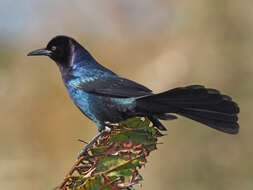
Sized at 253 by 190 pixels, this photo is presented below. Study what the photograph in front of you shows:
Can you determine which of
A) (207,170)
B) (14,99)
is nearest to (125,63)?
(14,99)

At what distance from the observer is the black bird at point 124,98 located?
356 centimetres

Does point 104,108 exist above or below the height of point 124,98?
below

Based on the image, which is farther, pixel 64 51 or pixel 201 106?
pixel 64 51

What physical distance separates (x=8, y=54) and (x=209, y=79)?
409cm

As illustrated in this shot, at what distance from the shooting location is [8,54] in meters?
9.34

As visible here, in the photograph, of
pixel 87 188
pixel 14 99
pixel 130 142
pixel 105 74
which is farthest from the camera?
pixel 14 99

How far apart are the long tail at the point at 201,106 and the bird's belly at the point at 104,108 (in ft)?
1.26

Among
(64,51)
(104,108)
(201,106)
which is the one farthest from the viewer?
(64,51)

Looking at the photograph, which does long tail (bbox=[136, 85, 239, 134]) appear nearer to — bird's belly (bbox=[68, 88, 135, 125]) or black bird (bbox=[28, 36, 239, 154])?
black bird (bbox=[28, 36, 239, 154])

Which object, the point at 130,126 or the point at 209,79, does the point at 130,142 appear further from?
the point at 209,79

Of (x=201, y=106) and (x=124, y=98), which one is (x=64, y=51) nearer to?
(x=124, y=98)

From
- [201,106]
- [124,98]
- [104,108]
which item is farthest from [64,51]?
[201,106]

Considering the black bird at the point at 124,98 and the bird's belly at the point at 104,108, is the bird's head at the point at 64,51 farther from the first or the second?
the bird's belly at the point at 104,108

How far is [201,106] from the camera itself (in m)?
3.62
